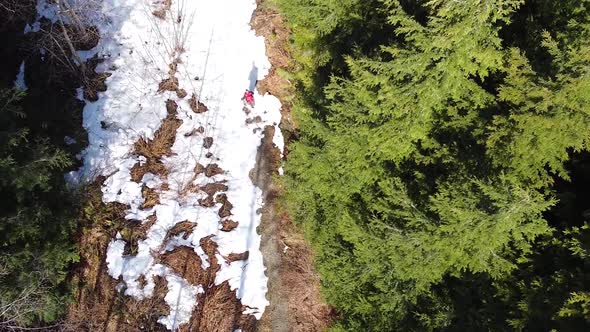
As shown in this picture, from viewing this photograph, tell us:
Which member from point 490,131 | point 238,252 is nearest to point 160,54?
point 238,252

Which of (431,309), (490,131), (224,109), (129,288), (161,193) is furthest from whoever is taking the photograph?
(224,109)

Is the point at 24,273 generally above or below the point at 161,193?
below

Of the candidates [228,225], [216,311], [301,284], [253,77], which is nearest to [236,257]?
[228,225]

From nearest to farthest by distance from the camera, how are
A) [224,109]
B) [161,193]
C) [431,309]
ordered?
[431,309] → [161,193] → [224,109]

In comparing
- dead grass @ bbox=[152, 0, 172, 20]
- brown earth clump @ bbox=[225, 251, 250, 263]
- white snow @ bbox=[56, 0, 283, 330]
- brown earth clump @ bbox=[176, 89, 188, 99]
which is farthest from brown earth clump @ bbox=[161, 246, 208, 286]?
dead grass @ bbox=[152, 0, 172, 20]

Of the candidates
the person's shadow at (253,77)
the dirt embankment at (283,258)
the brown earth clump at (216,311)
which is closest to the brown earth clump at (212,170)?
the dirt embankment at (283,258)

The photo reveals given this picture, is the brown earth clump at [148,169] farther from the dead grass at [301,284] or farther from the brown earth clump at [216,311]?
the dead grass at [301,284]

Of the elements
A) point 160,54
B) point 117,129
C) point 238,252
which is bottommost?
point 238,252

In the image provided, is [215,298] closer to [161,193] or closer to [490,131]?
[161,193]
